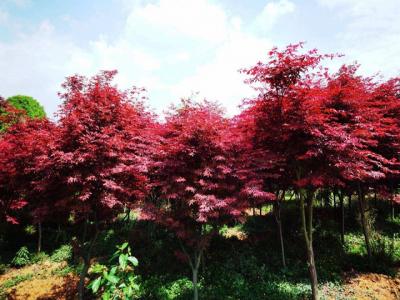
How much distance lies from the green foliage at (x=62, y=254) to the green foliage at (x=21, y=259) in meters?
1.24

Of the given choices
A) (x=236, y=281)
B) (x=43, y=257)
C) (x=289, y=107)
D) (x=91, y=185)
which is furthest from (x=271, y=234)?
(x=43, y=257)

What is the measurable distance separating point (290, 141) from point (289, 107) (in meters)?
1.14

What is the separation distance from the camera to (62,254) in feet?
47.6

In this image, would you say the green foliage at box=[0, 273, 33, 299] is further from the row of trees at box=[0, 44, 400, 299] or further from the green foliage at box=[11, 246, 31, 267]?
the row of trees at box=[0, 44, 400, 299]

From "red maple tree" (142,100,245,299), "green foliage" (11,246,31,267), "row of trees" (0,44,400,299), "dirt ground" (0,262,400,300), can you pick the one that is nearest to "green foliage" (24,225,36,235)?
"green foliage" (11,246,31,267)

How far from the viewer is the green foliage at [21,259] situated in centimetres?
1412

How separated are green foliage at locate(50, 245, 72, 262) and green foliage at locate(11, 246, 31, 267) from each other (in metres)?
1.24

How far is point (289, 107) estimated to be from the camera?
786 centimetres

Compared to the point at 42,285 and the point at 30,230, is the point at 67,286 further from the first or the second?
the point at 30,230

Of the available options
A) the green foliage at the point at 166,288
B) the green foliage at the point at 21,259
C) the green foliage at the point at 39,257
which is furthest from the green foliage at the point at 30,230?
the green foliage at the point at 166,288

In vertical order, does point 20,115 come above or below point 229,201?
above

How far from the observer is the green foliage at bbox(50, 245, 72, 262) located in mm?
14062

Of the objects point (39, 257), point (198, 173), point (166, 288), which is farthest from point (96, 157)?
point (39, 257)

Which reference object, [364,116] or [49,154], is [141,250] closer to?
[49,154]
